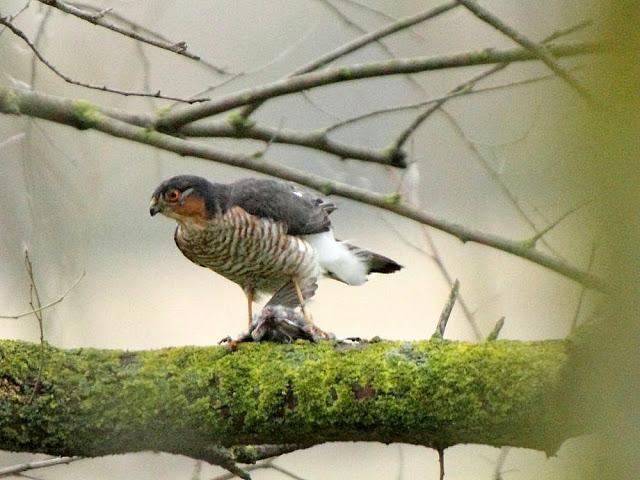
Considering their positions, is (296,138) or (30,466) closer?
(30,466)

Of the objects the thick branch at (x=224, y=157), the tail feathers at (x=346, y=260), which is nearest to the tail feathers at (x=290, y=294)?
the tail feathers at (x=346, y=260)

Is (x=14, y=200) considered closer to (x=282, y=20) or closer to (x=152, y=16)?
(x=152, y=16)

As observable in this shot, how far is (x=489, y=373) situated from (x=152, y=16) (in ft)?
8.47

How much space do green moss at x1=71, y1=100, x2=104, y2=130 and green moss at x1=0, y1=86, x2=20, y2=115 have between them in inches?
9.7

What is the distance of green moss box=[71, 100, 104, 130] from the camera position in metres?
3.86

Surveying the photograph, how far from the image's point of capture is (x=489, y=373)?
3178mm

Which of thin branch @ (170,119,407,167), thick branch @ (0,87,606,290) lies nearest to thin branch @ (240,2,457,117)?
thin branch @ (170,119,407,167)

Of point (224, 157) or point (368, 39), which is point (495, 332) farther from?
point (368, 39)

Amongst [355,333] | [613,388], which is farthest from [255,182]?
[355,333]

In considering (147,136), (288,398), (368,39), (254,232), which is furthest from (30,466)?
(368,39)

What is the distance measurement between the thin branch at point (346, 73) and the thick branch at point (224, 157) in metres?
A: 0.28

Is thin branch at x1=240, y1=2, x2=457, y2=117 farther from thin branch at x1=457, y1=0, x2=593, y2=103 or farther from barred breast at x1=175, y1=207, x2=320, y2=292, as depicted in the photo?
barred breast at x1=175, y1=207, x2=320, y2=292

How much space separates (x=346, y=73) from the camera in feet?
12.7

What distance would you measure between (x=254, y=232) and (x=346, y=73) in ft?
4.97
